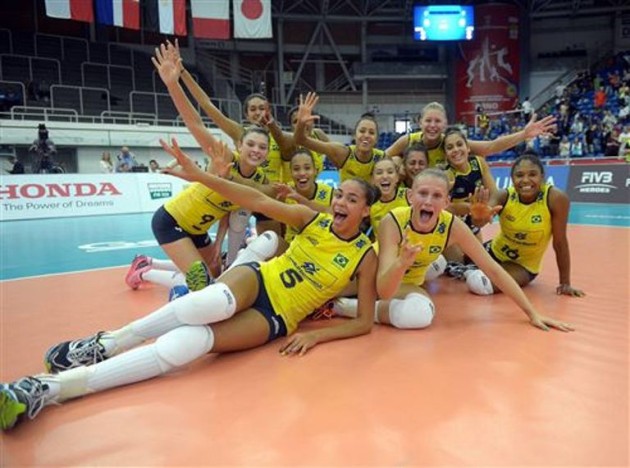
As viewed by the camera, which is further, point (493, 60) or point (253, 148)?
point (493, 60)

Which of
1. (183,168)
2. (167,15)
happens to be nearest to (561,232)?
(183,168)

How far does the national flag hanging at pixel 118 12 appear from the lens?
16391 mm

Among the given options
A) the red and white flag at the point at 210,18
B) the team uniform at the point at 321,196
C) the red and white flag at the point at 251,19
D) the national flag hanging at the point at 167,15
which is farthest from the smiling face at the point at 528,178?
the red and white flag at the point at 251,19

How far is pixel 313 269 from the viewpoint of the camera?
2.92 meters

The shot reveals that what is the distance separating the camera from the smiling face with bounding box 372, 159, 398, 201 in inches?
162

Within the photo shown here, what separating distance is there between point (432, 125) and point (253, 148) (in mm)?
1763

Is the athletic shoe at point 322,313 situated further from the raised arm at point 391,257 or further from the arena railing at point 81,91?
the arena railing at point 81,91

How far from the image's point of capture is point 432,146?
483 cm

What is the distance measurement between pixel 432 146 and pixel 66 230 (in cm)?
757

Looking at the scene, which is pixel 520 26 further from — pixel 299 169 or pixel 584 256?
pixel 299 169

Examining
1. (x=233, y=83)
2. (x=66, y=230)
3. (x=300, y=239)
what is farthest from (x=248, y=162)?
(x=233, y=83)

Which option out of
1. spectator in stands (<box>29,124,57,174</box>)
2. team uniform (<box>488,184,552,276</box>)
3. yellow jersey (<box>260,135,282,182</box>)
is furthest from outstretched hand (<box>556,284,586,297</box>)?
spectator in stands (<box>29,124,57,174</box>)

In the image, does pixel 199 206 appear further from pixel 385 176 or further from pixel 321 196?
pixel 385 176

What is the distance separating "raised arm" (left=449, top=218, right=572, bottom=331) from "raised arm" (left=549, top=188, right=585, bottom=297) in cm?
94
